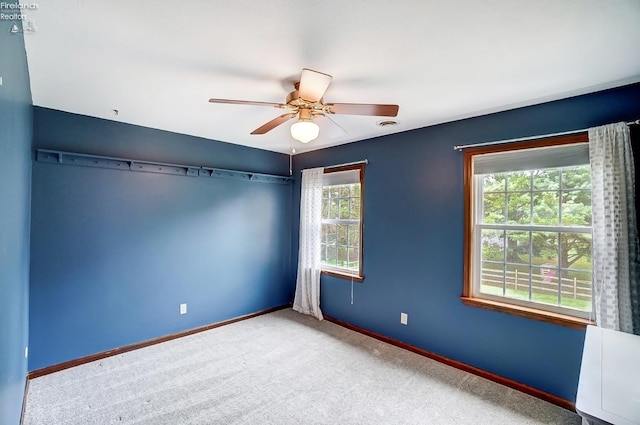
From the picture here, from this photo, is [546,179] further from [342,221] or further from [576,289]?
[342,221]

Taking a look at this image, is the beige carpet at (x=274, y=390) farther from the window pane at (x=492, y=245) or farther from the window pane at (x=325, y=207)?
the window pane at (x=325, y=207)

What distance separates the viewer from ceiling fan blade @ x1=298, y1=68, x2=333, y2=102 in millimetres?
1710

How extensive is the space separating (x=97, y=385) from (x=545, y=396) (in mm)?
3643

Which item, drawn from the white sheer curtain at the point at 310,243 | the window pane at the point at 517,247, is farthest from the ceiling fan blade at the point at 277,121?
the window pane at the point at 517,247

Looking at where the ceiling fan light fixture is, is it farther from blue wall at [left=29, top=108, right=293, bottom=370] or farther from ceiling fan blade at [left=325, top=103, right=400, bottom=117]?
blue wall at [left=29, top=108, right=293, bottom=370]

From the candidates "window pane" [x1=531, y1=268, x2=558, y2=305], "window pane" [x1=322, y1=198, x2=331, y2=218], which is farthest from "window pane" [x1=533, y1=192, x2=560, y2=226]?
"window pane" [x1=322, y1=198, x2=331, y2=218]

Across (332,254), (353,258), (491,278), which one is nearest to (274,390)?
(353,258)

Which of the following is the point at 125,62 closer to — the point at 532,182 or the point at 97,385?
the point at 97,385

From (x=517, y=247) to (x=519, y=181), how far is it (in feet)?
1.92

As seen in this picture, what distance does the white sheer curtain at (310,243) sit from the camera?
13.8 ft

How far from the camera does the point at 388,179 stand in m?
3.51

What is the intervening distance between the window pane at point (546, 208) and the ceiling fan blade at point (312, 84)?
205cm

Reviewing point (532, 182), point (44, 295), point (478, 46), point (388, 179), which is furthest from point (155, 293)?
point (532, 182)

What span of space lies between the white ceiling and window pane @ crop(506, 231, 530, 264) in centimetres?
112
